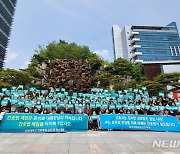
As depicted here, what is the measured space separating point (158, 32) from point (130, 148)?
9109 cm

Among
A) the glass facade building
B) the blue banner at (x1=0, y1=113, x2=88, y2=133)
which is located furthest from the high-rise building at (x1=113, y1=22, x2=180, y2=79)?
the blue banner at (x1=0, y1=113, x2=88, y2=133)

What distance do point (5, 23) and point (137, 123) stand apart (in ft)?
186

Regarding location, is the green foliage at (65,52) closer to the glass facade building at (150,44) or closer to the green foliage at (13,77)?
the green foliage at (13,77)

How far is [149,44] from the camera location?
84.0 meters

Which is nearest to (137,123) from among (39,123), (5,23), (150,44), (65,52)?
(39,123)

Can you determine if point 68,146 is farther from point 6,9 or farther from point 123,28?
point 123,28

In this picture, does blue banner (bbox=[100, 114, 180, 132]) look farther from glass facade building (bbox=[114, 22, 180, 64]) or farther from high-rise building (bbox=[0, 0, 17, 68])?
glass facade building (bbox=[114, 22, 180, 64])

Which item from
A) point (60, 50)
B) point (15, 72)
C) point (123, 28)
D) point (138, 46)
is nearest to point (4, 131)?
point (15, 72)

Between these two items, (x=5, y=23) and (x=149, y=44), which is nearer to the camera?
(x=5, y=23)

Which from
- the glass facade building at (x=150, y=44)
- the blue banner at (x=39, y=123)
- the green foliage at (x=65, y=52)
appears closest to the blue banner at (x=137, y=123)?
the blue banner at (x=39, y=123)

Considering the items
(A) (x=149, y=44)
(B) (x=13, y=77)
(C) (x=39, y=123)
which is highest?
(A) (x=149, y=44)

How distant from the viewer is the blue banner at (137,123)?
9820mm

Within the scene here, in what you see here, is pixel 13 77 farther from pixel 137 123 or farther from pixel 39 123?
pixel 137 123

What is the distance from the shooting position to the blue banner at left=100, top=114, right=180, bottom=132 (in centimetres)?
982
